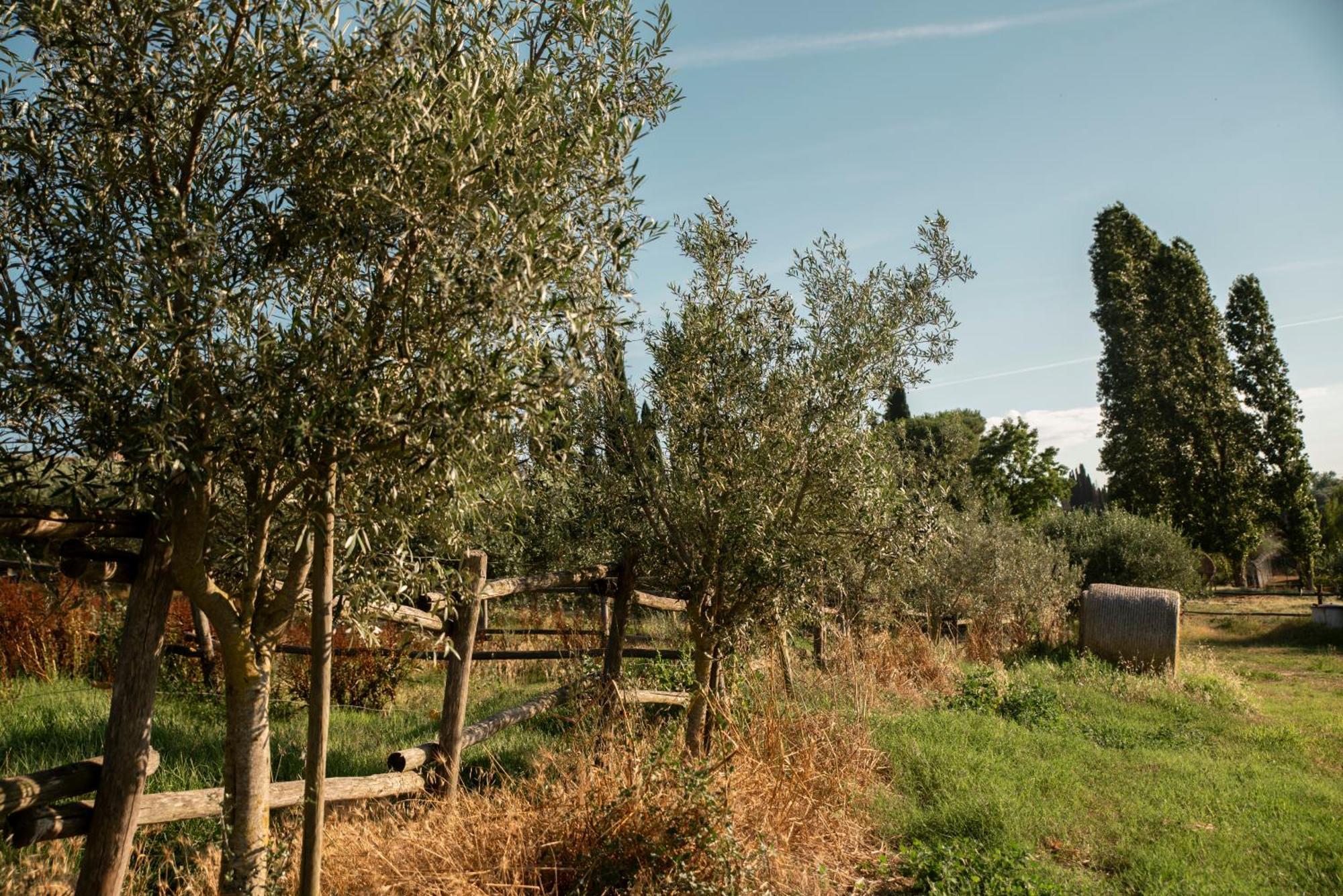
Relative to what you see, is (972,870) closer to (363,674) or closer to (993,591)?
(363,674)

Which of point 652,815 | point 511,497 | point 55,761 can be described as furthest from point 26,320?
point 55,761

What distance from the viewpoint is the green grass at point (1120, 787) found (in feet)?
18.6

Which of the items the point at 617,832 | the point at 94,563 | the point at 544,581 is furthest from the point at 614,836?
the point at 94,563

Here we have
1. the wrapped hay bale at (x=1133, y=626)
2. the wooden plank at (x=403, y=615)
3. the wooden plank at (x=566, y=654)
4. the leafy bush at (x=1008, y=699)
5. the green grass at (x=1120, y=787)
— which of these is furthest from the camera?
the wrapped hay bale at (x=1133, y=626)

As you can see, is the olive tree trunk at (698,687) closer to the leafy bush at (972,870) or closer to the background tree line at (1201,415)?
the leafy bush at (972,870)

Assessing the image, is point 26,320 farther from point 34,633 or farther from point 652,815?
point 34,633

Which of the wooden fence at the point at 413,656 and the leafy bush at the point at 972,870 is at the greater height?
the wooden fence at the point at 413,656

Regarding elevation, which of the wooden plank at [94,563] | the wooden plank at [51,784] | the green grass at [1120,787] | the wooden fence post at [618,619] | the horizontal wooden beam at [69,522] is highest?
the horizontal wooden beam at [69,522]

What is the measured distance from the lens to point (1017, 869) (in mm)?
5461

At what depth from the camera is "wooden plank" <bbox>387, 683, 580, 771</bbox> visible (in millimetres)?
5371

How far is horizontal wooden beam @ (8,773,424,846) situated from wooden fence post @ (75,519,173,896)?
0.11m

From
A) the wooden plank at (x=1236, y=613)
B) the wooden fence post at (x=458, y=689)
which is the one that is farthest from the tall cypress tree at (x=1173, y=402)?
the wooden fence post at (x=458, y=689)

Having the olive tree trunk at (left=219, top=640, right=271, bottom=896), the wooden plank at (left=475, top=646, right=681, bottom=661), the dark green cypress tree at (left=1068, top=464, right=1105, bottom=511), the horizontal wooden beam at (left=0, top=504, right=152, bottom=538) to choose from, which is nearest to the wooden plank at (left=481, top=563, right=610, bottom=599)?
the wooden plank at (left=475, top=646, right=681, bottom=661)

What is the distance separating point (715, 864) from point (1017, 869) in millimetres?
2182
